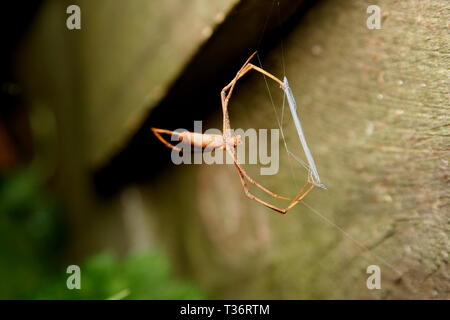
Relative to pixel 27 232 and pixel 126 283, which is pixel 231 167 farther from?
pixel 27 232

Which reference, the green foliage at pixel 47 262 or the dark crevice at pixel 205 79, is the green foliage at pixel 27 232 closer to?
the green foliage at pixel 47 262

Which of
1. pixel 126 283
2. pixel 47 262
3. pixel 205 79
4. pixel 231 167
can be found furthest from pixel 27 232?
pixel 205 79

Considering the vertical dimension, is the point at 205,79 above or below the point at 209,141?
above

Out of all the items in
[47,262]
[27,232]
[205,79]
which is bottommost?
[47,262]

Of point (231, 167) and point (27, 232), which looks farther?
point (27, 232)

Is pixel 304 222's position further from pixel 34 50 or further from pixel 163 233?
pixel 34 50

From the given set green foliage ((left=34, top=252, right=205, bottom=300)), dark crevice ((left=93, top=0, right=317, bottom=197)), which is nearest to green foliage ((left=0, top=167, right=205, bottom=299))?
green foliage ((left=34, top=252, right=205, bottom=300))

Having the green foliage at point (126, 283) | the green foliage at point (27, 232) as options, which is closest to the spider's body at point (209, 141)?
the green foliage at point (126, 283)

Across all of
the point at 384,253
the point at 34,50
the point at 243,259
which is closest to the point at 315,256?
the point at 384,253

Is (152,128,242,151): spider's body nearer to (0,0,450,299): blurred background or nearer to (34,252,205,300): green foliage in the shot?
(0,0,450,299): blurred background
